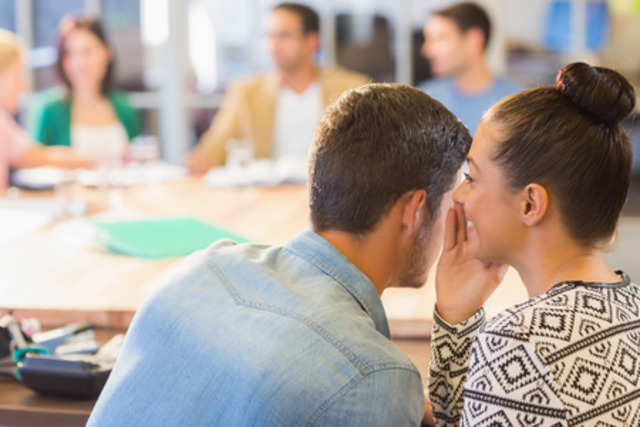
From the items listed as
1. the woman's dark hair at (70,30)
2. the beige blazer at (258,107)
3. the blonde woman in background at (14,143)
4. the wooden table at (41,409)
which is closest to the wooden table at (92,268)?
the wooden table at (41,409)

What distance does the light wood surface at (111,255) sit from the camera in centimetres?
210

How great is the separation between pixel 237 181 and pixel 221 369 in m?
2.62

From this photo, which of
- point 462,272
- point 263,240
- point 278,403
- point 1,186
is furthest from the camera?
point 1,186

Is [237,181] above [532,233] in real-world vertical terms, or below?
below

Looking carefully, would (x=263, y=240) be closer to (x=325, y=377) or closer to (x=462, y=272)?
(x=462, y=272)

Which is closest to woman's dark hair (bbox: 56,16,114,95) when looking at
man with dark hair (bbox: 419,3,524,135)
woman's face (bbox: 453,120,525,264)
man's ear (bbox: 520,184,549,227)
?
man with dark hair (bbox: 419,3,524,135)

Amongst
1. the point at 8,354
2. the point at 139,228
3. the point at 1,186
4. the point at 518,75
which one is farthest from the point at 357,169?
the point at 518,75

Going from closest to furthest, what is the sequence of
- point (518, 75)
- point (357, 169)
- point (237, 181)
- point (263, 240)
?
1. point (357, 169)
2. point (263, 240)
3. point (237, 181)
4. point (518, 75)

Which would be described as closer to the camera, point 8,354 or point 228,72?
point 8,354

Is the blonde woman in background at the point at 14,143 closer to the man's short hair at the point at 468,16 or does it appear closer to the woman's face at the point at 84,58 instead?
the woman's face at the point at 84,58

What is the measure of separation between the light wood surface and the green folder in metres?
0.04

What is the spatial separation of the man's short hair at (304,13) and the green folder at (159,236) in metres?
2.05

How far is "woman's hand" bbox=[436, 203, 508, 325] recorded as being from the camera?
5.09 feet

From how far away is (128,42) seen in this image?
551 cm
